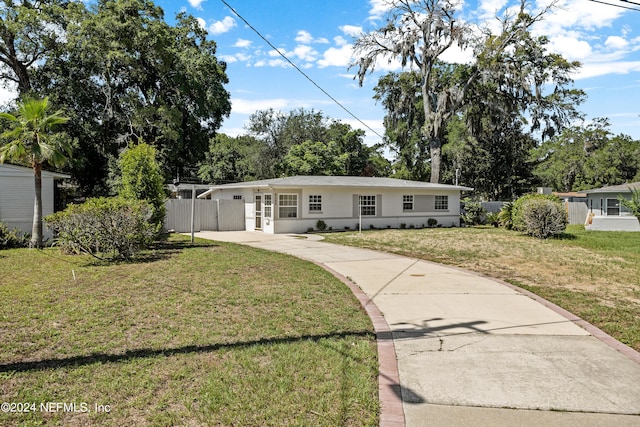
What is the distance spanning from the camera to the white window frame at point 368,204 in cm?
2372

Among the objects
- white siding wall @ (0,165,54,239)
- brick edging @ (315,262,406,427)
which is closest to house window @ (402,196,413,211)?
white siding wall @ (0,165,54,239)

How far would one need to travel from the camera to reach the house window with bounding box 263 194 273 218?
2105cm

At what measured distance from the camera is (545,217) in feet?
59.2

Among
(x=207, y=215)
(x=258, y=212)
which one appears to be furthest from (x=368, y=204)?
(x=207, y=215)

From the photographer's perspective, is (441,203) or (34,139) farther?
(441,203)

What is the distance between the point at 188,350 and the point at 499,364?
3291mm

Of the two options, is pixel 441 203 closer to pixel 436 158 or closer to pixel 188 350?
pixel 436 158

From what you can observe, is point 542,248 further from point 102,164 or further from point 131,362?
point 102,164

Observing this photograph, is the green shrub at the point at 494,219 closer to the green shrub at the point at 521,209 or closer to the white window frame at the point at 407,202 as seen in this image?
the green shrub at the point at 521,209

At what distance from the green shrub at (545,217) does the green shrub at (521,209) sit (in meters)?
0.65

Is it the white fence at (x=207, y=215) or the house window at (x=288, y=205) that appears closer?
the house window at (x=288, y=205)

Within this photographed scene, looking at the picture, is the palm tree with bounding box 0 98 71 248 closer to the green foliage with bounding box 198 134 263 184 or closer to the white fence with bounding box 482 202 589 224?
the white fence with bounding box 482 202 589 224

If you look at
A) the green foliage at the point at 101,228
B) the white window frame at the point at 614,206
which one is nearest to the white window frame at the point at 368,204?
the green foliage at the point at 101,228

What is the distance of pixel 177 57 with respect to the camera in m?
28.0
